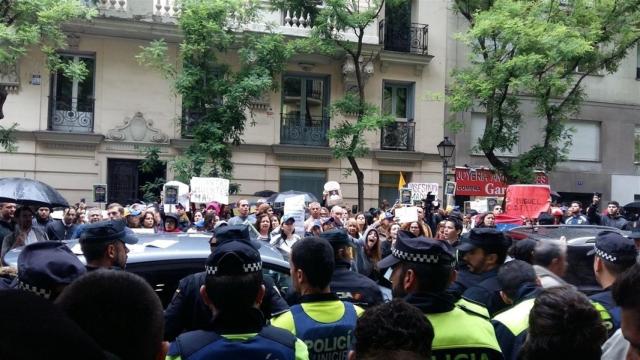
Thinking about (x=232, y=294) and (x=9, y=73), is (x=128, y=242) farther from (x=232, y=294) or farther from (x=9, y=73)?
(x=9, y=73)

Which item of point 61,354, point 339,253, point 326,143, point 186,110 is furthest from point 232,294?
point 326,143

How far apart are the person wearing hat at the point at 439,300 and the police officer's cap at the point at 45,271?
5.26ft

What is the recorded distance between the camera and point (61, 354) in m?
1.16

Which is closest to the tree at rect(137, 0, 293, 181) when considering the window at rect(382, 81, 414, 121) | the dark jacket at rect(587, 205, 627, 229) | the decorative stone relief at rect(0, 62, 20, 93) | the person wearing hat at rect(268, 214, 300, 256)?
the decorative stone relief at rect(0, 62, 20, 93)

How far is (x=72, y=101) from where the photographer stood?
781 inches

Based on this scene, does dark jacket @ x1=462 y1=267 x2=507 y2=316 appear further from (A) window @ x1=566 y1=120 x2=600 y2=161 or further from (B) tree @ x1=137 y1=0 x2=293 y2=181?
(A) window @ x1=566 y1=120 x2=600 y2=161

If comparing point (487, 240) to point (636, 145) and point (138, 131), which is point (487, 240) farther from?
point (636, 145)

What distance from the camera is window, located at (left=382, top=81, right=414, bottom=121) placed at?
920 inches

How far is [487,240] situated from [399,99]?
19071 mm

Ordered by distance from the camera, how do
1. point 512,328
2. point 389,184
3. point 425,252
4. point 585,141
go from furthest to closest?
point 585,141 → point 389,184 → point 512,328 → point 425,252

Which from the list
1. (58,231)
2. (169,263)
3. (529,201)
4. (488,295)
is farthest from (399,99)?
(488,295)

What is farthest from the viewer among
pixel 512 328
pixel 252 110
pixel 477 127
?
pixel 477 127

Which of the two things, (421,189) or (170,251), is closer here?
(170,251)

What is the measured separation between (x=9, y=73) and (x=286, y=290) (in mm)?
16358
